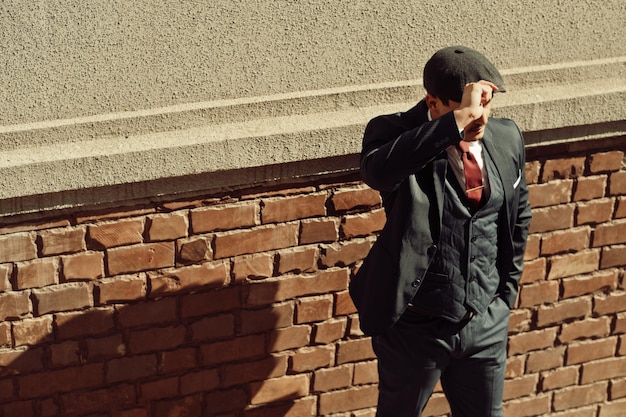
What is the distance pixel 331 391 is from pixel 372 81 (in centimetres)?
132

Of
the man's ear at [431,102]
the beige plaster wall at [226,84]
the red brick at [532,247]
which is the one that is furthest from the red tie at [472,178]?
the red brick at [532,247]

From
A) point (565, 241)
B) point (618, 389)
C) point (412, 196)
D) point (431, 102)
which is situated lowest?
point (618, 389)

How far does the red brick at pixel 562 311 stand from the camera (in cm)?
459

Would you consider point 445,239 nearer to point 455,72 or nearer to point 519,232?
point 519,232

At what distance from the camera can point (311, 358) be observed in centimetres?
434

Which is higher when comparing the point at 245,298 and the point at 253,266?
the point at 253,266

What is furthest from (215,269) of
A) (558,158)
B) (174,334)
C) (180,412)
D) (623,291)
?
(623,291)

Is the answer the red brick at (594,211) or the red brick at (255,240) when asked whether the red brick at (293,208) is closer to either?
the red brick at (255,240)

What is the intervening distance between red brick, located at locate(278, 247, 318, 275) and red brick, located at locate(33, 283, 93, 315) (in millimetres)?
737

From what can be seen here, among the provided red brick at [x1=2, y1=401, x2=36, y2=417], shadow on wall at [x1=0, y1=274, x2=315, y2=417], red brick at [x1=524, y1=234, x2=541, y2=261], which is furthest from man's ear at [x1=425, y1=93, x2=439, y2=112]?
red brick at [x1=2, y1=401, x2=36, y2=417]

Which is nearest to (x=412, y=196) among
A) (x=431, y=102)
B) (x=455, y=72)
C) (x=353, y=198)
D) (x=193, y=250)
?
(x=431, y=102)

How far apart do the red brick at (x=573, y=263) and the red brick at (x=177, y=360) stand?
155cm

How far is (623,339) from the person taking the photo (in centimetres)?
479

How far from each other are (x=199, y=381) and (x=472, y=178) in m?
1.49
